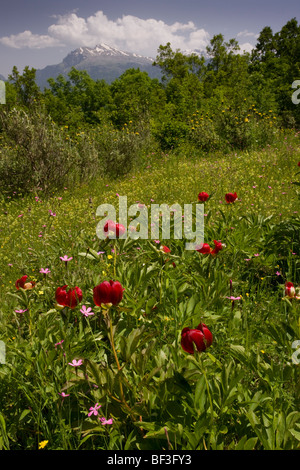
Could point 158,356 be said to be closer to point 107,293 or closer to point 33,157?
point 107,293

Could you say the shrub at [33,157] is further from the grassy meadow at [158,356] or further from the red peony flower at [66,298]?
the red peony flower at [66,298]

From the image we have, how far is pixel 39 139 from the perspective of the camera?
673 cm

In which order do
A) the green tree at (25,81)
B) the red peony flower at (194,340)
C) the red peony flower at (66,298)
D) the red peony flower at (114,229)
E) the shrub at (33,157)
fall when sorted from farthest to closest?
the green tree at (25,81) → the shrub at (33,157) → the red peony flower at (114,229) → the red peony flower at (66,298) → the red peony flower at (194,340)

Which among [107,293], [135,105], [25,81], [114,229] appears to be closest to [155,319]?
[114,229]

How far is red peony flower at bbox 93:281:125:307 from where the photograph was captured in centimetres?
107

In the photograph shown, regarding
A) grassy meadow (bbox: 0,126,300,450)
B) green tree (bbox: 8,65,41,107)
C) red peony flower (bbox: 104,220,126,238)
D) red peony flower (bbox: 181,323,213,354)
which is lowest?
grassy meadow (bbox: 0,126,300,450)

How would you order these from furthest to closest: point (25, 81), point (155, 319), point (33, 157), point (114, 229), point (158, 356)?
1. point (25, 81)
2. point (33, 157)
3. point (155, 319)
4. point (114, 229)
5. point (158, 356)

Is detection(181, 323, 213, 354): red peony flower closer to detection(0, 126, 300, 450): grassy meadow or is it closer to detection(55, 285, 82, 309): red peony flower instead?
detection(0, 126, 300, 450): grassy meadow

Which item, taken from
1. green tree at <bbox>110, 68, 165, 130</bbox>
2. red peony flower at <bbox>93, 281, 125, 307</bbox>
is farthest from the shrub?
red peony flower at <bbox>93, 281, 125, 307</bbox>

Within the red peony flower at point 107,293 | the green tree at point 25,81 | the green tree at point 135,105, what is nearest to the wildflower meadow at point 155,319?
the red peony flower at point 107,293

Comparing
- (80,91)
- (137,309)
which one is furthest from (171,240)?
(80,91)

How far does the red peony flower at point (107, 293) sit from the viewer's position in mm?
1069

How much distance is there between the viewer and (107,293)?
108cm

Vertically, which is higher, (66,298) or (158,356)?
(66,298)
